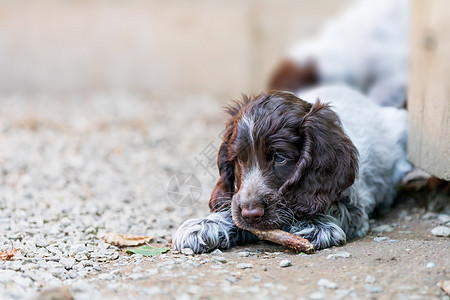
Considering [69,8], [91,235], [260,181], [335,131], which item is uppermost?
[69,8]

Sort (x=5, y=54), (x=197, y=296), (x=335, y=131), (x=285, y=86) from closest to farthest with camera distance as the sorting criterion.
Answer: (x=197, y=296), (x=335, y=131), (x=285, y=86), (x=5, y=54)

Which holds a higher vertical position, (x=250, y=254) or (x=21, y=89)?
→ (x=21, y=89)

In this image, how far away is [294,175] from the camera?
384 centimetres

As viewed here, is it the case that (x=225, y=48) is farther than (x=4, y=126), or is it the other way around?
(x=225, y=48)

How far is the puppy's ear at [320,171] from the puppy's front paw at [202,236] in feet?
1.78

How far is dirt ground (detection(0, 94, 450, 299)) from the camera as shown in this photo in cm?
301

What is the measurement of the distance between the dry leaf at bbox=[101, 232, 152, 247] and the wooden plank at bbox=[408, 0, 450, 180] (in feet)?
7.02

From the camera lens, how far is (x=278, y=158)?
388 centimetres

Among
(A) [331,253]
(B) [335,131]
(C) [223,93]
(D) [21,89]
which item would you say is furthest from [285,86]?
(D) [21,89]

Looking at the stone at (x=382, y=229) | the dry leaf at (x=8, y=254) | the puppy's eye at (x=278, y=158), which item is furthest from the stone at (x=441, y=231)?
the dry leaf at (x=8, y=254)

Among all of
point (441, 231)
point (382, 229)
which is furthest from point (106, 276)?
point (441, 231)

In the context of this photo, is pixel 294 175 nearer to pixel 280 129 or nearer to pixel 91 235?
pixel 280 129

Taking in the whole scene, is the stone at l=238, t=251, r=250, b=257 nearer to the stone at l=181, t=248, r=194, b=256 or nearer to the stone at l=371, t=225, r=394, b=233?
the stone at l=181, t=248, r=194, b=256

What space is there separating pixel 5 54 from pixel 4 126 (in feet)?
10.6
